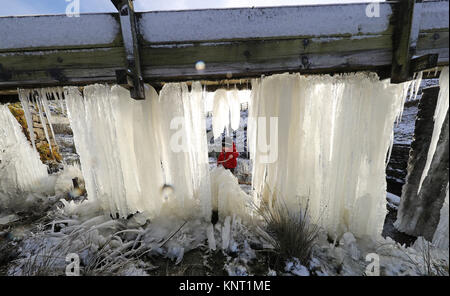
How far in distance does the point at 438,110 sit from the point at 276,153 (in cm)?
215

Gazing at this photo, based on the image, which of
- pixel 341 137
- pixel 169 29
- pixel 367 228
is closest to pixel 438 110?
pixel 341 137

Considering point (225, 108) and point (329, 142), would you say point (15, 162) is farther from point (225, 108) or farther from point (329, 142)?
point (329, 142)

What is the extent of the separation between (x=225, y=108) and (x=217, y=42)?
4.61 feet

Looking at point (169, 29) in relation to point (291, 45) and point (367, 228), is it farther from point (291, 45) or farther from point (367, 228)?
point (367, 228)

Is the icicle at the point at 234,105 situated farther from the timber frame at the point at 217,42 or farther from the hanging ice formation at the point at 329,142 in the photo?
the timber frame at the point at 217,42

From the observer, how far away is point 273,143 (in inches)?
108

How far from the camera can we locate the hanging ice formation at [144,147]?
270cm

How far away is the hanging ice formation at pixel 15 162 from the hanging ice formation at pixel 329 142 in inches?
201

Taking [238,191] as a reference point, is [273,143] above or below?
above

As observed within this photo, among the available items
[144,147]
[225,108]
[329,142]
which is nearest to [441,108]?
[329,142]

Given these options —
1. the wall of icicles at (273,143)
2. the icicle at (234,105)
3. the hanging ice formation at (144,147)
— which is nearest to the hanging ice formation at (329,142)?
the wall of icicles at (273,143)

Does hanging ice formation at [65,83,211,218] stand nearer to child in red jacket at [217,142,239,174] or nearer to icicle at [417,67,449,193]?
icicle at [417,67,449,193]

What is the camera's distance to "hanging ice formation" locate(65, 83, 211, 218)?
2.70 metres

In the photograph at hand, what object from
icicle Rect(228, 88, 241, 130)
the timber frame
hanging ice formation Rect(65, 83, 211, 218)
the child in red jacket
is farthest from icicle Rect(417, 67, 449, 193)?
the child in red jacket
